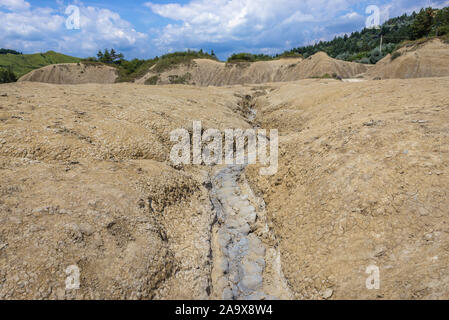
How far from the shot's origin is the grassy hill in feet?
374

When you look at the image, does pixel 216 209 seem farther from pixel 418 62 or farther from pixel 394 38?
pixel 394 38

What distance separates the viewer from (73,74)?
6094cm

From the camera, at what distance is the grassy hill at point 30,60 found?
114 m

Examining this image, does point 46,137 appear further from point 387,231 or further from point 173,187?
point 387,231

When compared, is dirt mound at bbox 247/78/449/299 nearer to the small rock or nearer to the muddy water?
the small rock

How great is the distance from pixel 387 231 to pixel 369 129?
3.57m

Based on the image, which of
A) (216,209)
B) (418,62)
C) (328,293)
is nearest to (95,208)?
(216,209)

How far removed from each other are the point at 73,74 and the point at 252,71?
148 feet

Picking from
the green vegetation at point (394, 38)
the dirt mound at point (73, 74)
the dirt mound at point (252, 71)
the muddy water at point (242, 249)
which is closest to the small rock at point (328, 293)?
the muddy water at point (242, 249)

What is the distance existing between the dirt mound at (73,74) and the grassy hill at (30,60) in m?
67.5

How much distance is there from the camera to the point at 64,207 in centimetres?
501

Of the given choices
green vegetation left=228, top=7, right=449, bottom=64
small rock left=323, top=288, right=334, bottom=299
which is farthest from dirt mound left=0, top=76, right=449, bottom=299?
green vegetation left=228, top=7, right=449, bottom=64

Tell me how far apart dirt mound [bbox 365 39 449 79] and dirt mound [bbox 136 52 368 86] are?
28.3ft
